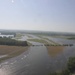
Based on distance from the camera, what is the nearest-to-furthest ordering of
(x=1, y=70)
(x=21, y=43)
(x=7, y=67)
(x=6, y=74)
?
(x=6, y=74)
(x=1, y=70)
(x=7, y=67)
(x=21, y=43)

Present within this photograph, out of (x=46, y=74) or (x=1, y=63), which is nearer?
(x=46, y=74)

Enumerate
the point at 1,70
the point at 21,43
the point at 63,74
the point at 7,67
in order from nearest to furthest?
1. the point at 63,74
2. the point at 1,70
3. the point at 7,67
4. the point at 21,43

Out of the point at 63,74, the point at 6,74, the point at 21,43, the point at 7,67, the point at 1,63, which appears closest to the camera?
the point at 63,74

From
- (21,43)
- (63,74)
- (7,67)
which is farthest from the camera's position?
(21,43)

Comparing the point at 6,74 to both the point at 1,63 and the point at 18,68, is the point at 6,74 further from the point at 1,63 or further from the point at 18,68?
the point at 1,63

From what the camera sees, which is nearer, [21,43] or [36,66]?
[36,66]

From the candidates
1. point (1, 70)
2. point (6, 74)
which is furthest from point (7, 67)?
point (6, 74)

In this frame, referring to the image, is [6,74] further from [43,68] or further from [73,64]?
[73,64]

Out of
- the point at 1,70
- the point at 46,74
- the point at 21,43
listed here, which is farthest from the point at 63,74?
the point at 21,43
